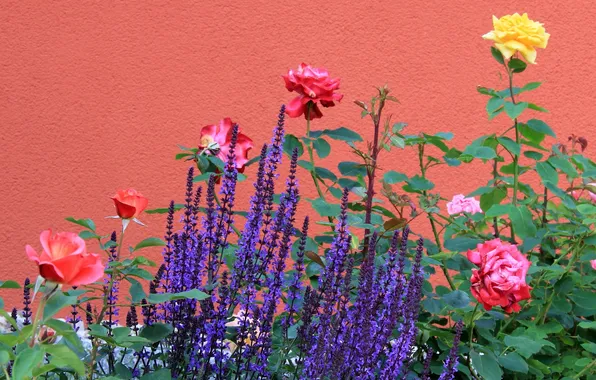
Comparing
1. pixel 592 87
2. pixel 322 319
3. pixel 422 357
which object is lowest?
pixel 422 357

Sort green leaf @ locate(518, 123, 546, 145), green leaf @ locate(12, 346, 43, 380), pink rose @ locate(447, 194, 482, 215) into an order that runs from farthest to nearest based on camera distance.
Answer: pink rose @ locate(447, 194, 482, 215), green leaf @ locate(518, 123, 546, 145), green leaf @ locate(12, 346, 43, 380)

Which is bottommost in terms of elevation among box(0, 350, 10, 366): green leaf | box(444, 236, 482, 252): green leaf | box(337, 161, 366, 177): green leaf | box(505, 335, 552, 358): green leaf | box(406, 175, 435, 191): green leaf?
box(505, 335, 552, 358): green leaf

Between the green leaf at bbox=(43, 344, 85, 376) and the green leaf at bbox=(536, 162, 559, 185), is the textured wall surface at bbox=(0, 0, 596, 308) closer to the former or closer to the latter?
the green leaf at bbox=(536, 162, 559, 185)

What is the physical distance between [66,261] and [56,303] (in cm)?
8

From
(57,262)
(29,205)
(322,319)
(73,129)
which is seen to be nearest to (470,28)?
(73,129)

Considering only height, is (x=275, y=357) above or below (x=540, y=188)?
below

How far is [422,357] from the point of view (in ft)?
8.32

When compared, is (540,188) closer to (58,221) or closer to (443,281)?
(443,281)

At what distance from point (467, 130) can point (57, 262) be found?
3325 millimetres

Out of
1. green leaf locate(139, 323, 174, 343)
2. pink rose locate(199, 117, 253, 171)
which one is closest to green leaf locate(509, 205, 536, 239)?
pink rose locate(199, 117, 253, 171)

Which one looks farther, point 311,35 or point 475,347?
point 311,35

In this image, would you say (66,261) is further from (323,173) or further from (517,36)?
(517,36)

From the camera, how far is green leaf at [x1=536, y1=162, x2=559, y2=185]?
2654 mm

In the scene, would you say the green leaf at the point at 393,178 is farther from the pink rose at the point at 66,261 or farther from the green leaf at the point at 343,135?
the pink rose at the point at 66,261
